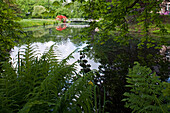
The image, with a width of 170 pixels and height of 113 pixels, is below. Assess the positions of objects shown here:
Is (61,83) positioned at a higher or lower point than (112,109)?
higher

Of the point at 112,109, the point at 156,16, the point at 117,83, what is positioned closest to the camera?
the point at 112,109

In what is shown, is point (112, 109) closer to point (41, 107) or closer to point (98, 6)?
point (41, 107)

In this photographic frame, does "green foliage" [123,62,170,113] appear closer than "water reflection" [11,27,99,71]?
Yes

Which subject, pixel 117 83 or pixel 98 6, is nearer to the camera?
pixel 98 6

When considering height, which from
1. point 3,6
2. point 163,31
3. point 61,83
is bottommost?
point 61,83

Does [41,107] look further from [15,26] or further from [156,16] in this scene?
[156,16]

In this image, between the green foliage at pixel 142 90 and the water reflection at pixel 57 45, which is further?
the water reflection at pixel 57 45

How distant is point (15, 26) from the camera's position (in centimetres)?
247

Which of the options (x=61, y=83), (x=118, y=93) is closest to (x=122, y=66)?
(x=118, y=93)

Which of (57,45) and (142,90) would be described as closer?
(142,90)

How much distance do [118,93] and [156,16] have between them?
6.13 ft

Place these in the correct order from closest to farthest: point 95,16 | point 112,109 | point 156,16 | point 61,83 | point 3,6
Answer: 1. point 61,83
2. point 3,6
3. point 112,109
4. point 156,16
5. point 95,16

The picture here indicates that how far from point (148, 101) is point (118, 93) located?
177 centimetres

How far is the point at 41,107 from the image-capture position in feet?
3.77
